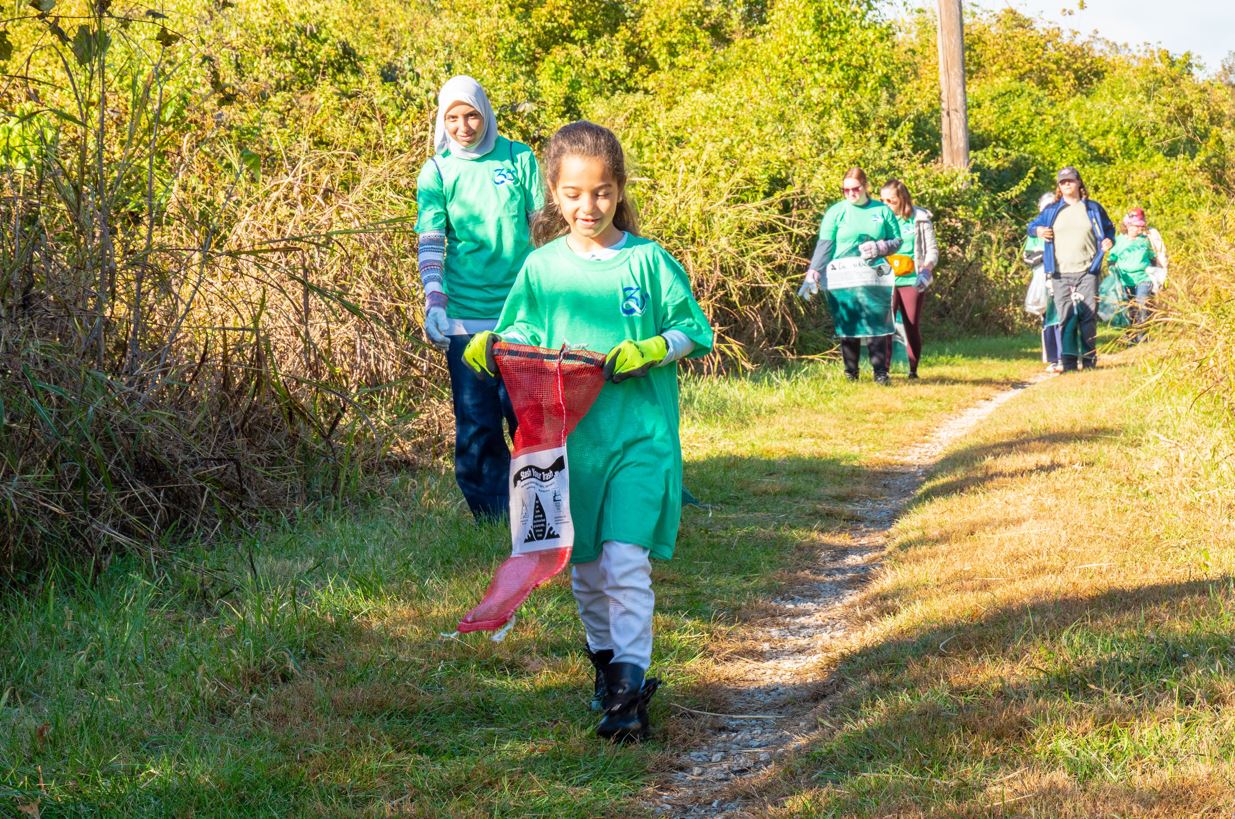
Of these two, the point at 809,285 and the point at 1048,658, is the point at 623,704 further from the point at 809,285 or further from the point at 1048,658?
the point at 809,285

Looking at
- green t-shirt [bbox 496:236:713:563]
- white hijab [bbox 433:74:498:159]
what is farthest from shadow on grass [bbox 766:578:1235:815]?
white hijab [bbox 433:74:498:159]

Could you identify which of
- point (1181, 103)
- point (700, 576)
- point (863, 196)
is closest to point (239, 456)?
point (700, 576)

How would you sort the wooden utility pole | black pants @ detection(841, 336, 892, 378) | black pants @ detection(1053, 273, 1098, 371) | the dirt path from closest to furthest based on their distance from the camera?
the dirt path → black pants @ detection(841, 336, 892, 378) → black pants @ detection(1053, 273, 1098, 371) → the wooden utility pole

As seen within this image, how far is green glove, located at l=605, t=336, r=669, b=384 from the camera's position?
375cm

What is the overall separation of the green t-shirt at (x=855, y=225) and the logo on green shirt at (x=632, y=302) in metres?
8.57

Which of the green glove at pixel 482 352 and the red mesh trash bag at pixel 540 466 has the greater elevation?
the green glove at pixel 482 352

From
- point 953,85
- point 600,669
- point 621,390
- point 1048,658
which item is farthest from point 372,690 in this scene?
point 953,85

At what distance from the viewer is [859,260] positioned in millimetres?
12234

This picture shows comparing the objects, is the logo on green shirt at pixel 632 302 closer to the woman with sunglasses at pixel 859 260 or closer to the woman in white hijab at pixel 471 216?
the woman in white hijab at pixel 471 216

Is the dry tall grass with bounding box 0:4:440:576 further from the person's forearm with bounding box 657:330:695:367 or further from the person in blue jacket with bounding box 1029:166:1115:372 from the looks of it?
the person in blue jacket with bounding box 1029:166:1115:372

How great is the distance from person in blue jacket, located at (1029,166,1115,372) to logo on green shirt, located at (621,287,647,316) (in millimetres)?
10723

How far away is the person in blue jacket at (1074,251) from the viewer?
44.7ft

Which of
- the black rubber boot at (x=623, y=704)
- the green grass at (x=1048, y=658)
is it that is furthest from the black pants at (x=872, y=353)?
the black rubber boot at (x=623, y=704)

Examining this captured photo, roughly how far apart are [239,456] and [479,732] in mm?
3270
